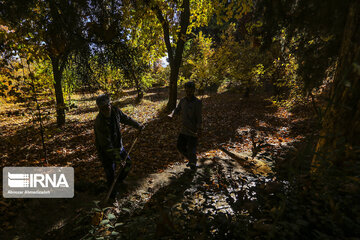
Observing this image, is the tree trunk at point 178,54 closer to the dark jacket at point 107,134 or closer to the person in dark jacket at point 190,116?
the person in dark jacket at point 190,116

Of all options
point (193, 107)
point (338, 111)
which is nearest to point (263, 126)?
point (193, 107)

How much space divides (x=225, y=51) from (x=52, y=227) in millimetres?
14248

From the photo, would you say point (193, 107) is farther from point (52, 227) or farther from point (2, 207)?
point (2, 207)

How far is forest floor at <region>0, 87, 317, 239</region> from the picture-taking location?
174 centimetres

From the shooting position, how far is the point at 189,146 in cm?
426

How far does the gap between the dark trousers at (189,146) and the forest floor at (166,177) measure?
547mm

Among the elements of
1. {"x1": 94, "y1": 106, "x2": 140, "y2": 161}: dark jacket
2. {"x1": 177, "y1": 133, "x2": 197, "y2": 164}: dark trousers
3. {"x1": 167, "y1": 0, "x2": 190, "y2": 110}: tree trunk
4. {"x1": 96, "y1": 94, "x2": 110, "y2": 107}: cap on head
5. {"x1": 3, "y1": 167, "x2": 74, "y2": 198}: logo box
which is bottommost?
{"x1": 3, "y1": 167, "x2": 74, "y2": 198}: logo box

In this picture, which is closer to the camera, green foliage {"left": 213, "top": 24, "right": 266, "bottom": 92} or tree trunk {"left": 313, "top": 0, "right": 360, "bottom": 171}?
tree trunk {"left": 313, "top": 0, "right": 360, "bottom": 171}

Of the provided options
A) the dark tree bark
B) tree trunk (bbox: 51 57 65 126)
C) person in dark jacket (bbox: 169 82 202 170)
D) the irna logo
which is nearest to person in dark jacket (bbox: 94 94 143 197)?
person in dark jacket (bbox: 169 82 202 170)

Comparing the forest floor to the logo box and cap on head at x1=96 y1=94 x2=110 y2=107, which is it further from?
cap on head at x1=96 y1=94 x2=110 y2=107

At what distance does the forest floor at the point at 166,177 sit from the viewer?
1.74 meters

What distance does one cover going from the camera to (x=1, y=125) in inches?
429

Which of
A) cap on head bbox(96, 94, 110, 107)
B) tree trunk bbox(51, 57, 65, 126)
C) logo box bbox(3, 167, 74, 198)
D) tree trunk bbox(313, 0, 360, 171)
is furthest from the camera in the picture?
tree trunk bbox(51, 57, 65, 126)

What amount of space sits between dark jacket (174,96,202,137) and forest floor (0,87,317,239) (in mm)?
963
